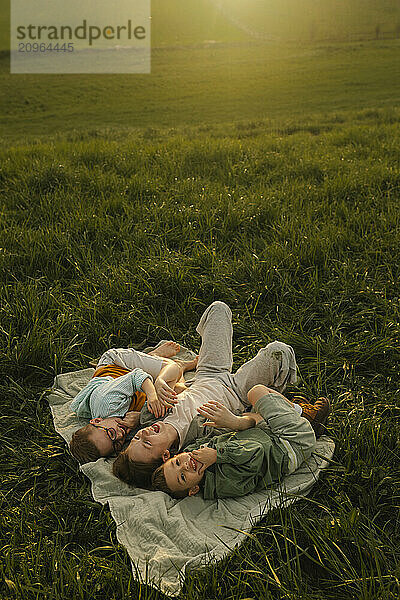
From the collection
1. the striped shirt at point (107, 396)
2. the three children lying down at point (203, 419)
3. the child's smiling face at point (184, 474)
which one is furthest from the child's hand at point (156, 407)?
the child's smiling face at point (184, 474)

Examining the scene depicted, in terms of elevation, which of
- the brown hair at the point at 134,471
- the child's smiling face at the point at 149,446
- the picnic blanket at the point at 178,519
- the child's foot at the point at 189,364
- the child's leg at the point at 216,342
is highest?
the child's leg at the point at 216,342

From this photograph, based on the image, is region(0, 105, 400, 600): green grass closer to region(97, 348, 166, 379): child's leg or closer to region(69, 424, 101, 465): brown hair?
region(69, 424, 101, 465): brown hair

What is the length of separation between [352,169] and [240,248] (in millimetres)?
2673

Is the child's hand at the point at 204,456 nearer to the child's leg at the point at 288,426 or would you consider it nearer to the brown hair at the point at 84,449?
the child's leg at the point at 288,426

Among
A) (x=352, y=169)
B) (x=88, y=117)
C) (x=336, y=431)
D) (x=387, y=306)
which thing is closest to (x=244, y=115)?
(x=88, y=117)

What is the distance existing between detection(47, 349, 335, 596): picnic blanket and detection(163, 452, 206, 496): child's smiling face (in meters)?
0.06

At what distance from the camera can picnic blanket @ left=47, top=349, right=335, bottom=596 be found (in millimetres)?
2439

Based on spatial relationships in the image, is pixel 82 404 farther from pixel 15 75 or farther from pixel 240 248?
pixel 15 75

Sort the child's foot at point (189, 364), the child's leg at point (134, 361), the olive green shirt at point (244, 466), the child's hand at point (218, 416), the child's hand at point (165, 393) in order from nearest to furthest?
the olive green shirt at point (244, 466), the child's hand at point (218, 416), the child's hand at point (165, 393), the child's leg at point (134, 361), the child's foot at point (189, 364)

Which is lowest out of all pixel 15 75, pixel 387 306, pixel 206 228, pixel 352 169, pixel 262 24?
pixel 387 306

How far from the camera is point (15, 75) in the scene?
26.4 m

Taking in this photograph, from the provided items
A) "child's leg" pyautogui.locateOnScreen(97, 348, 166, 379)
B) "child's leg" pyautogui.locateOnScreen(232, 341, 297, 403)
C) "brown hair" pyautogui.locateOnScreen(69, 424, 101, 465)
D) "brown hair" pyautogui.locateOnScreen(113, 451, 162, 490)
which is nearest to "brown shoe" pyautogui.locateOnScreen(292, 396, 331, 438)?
"child's leg" pyautogui.locateOnScreen(232, 341, 297, 403)

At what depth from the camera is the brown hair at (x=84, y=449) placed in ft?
10.0

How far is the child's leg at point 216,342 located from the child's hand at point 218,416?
523 mm
